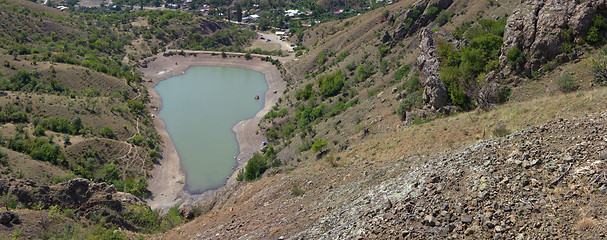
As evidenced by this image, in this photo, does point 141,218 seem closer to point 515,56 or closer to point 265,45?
point 515,56

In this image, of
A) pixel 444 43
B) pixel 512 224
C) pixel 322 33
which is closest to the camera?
pixel 512 224

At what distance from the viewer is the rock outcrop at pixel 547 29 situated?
2612 centimetres

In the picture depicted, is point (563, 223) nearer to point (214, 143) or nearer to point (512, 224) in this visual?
point (512, 224)

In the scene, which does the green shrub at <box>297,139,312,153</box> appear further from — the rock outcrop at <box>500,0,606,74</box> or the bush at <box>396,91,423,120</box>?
the rock outcrop at <box>500,0,606,74</box>

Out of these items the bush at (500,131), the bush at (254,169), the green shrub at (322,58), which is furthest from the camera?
the green shrub at (322,58)

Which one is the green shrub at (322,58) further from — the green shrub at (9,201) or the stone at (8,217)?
the stone at (8,217)

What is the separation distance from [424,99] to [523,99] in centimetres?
703

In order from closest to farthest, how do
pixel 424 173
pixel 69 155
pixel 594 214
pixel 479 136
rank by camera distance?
1. pixel 594 214
2. pixel 424 173
3. pixel 479 136
4. pixel 69 155

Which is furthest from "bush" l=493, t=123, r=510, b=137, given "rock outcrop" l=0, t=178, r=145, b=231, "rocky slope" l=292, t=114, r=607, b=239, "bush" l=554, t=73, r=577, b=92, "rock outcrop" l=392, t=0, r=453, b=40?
"rock outcrop" l=392, t=0, r=453, b=40

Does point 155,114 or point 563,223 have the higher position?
point 563,223

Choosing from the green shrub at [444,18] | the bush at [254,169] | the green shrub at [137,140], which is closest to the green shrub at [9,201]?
the bush at [254,169]

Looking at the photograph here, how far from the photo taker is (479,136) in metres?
20.8

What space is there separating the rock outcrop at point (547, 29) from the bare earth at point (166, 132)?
106ft

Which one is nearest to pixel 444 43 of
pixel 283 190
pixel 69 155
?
pixel 283 190
